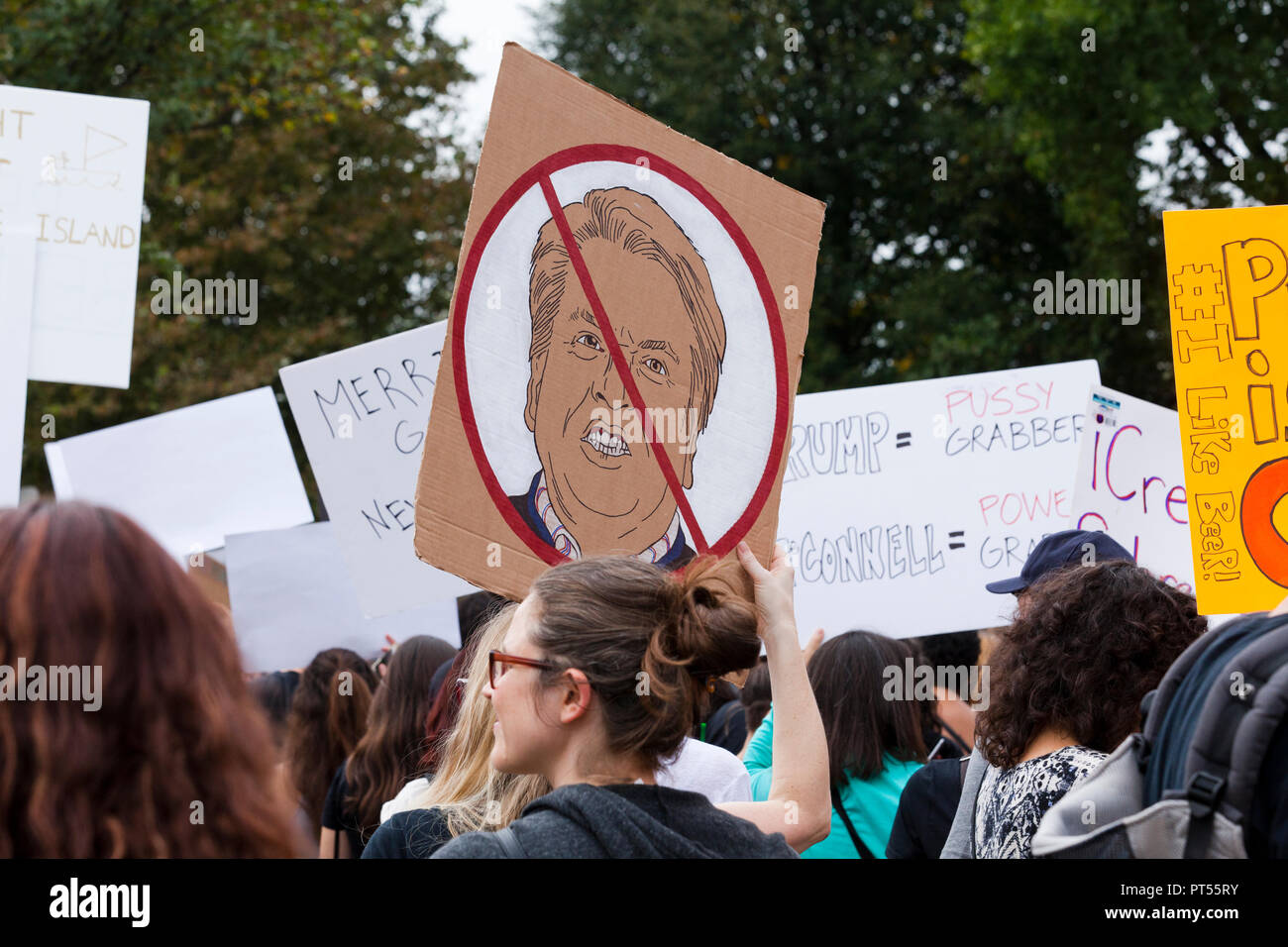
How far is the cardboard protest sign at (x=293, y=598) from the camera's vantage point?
17.3 feet

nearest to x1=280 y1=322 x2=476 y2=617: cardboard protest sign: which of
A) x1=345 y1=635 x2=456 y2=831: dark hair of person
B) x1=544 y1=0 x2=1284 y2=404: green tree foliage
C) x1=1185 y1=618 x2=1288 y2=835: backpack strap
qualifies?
x1=345 y1=635 x2=456 y2=831: dark hair of person

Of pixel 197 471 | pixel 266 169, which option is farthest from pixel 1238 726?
pixel 266 169

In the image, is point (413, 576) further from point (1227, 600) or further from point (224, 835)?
point (224, 835)

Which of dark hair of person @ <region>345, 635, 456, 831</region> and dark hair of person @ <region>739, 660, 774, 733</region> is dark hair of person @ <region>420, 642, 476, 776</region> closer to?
dark hair of person @ <region>345, 635, 456, 831</region>

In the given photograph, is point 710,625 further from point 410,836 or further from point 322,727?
point 322,727

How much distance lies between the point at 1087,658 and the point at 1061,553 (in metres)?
0.76

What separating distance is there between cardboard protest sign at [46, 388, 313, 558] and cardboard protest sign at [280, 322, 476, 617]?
0.83m

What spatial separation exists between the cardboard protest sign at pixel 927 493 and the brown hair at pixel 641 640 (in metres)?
2.62

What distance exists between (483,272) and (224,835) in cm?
136

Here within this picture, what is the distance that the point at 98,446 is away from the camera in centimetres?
518

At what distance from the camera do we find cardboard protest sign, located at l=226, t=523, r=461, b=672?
5.26 m

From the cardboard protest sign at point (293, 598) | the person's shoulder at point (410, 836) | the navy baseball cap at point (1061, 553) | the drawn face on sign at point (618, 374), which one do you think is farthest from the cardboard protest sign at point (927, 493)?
the person's shoulder at point (410, 836)

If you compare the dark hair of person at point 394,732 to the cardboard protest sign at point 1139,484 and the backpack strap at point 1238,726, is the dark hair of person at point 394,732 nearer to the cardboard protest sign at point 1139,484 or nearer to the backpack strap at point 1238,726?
the cardboard protest sign at point 1139,484
